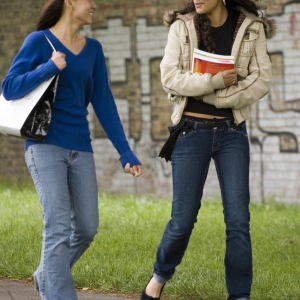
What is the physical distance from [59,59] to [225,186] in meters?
1.29

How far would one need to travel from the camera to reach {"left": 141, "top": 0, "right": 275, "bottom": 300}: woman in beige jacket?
5.43 meters

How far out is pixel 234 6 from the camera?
5660mm

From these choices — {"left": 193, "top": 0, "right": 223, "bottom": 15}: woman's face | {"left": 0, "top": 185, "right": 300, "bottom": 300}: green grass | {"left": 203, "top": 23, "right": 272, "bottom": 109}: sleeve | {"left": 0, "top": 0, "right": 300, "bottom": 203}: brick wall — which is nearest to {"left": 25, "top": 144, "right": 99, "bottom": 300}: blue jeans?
{"left": 203, "top": 23, "right": 272, "bottom": 109}: sleeve

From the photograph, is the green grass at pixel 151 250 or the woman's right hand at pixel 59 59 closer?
the woman's right hand at pixel 59 59

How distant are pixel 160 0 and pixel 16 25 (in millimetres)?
2935

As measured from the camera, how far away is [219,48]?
5.49 m

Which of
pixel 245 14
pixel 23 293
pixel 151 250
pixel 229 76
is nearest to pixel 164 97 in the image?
pixel 151 250

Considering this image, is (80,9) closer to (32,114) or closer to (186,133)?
(32,114)

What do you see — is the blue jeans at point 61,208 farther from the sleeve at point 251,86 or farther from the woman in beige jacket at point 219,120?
the sleeve at point 251,86

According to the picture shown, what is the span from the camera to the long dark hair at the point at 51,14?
5.21 m

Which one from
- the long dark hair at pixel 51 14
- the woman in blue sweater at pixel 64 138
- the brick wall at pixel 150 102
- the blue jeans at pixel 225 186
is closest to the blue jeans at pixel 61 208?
the woman in blue sweater at pixel 64 138

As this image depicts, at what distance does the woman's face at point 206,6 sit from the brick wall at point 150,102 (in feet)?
24.1

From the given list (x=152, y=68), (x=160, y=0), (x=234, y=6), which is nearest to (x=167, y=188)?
(x=152, y=68)

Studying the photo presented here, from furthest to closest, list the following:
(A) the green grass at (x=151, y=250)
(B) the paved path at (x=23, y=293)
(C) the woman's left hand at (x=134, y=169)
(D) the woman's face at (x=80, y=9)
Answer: (A) the green grass at (x=151, y=250)
(B) the paved path at (x=23, y=293)
(C) the woman's left hand at (x=134, y=169)
(D) the woman's face at (x=80, y=9)
